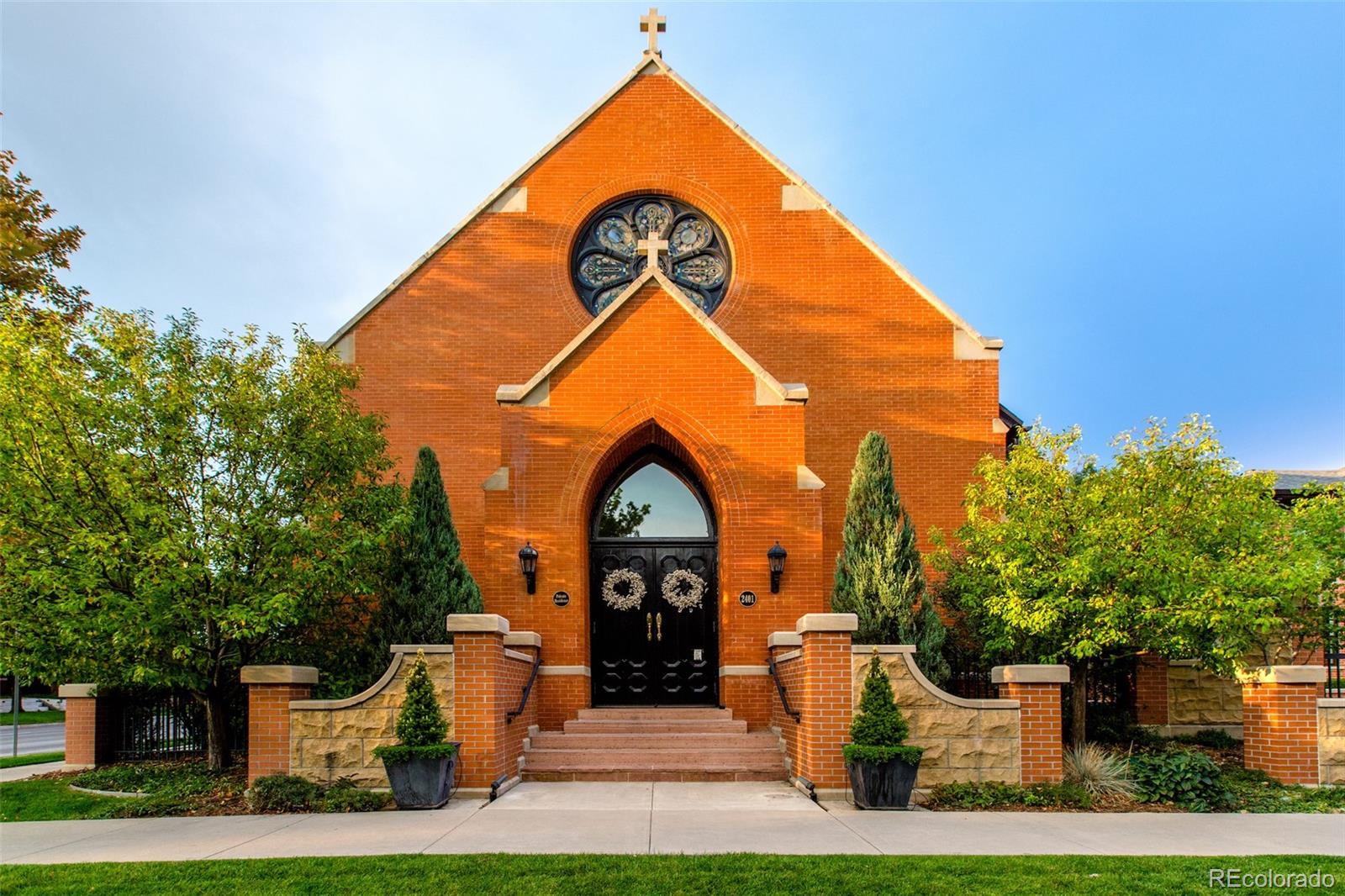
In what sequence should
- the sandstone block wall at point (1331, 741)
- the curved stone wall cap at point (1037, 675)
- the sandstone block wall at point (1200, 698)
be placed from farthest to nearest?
the sandstone block wall at point (1200, 698), the sandstone block wall at point (1331, 741), the curved stone wall cap at point (1037, 675)

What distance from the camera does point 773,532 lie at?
45.3ft

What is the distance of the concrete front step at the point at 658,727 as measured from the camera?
1300 cm

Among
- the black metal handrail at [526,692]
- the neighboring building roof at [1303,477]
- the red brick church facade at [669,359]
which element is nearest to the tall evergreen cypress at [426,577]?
the red brick church facade at [669,359]

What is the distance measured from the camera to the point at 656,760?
477 inches

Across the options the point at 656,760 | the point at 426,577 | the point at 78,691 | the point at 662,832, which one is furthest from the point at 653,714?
the point at 78,691

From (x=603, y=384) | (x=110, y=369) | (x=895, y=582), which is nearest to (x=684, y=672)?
(x=895, y=582)

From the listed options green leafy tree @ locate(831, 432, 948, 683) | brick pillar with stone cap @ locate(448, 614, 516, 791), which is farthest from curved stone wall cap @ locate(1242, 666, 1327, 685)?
brick pillar with stone cap @ locate(448, 614, 516, 791)

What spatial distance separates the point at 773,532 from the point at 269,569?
6728 millimetres

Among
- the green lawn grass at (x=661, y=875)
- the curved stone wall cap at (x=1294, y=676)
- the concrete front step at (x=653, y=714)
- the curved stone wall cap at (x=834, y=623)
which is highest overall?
the curved stone wall cap at (x=834, y=623)

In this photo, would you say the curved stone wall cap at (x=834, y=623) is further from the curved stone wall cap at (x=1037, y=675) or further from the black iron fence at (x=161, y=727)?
the black iron fence at (x=161, y=727)

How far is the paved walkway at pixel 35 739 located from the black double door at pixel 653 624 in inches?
527

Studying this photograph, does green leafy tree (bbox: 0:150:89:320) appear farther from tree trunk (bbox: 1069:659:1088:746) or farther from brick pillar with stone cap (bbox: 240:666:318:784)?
tree trunk (bbox: 1069:659:1088:746)

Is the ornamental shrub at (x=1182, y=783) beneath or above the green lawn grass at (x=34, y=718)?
above

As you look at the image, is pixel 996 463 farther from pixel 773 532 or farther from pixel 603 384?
pixel 603 384
